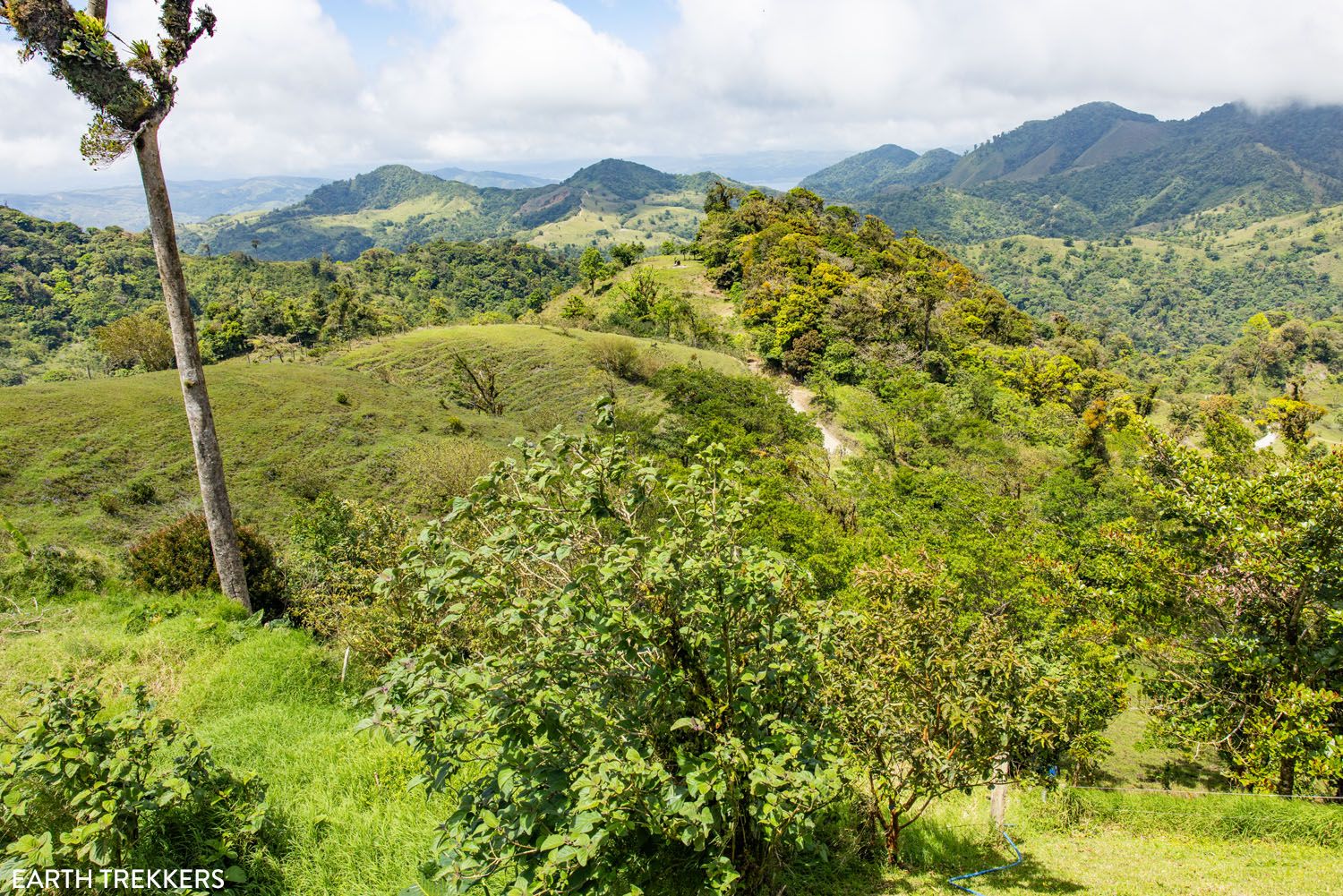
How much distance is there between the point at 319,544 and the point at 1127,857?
14.5 m

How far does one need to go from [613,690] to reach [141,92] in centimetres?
1127

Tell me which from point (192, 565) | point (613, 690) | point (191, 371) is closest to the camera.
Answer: point (613, 690)

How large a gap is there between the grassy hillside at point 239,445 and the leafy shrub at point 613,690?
29.0 feet

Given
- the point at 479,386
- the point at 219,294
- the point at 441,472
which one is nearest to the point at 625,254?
the point at 479,386

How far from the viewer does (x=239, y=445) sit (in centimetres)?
2397

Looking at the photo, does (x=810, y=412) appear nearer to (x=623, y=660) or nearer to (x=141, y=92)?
(x=141, y=92)

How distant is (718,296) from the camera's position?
74.1m

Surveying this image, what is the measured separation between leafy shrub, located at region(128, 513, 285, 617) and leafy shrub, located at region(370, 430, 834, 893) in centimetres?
1063

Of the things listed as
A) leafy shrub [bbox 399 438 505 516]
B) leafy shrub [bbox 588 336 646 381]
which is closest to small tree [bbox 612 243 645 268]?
leafy shrub [bbox 588 336 646 381]

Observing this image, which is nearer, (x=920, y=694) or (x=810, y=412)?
(x=920, y=694)

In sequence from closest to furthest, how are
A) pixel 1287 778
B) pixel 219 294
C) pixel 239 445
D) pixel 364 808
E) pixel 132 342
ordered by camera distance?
pixel 364 808, pixel 1287 778, pixel 239 445, pixel 132 342, pixel 219 294

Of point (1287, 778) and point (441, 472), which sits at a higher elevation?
point (441, 472)

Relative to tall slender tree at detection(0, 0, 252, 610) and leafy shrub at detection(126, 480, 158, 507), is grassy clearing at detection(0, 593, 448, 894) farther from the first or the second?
leafy shrub at detection(126, 480, 158, 507)

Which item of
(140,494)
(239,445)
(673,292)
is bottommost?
(140,494)
